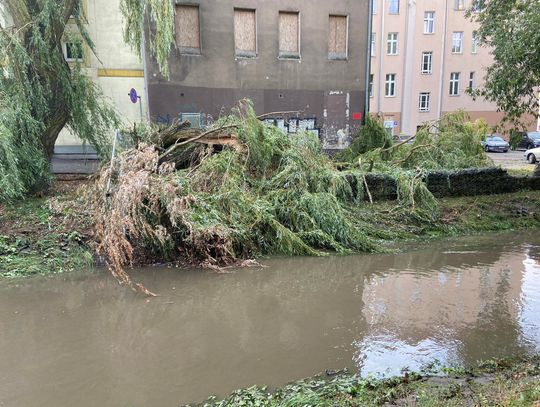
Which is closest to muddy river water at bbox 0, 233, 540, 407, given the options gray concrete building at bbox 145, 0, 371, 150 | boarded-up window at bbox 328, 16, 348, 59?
gray concrete building at bbox 145, 0, 371, 150

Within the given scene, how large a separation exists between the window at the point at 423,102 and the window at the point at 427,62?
1.86m

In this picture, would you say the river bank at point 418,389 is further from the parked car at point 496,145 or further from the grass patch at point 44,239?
the parked car at point 496,145

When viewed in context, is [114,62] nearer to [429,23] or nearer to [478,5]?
[478,5]

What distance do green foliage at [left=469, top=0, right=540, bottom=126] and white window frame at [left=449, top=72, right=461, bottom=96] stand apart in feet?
92.1

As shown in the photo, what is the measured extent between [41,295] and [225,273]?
2.91 meters

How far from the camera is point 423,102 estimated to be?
37562mm

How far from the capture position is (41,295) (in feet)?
22.4

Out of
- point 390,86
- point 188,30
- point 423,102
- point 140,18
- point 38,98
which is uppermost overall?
point 188,30

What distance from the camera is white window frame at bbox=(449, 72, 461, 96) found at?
37.4 m

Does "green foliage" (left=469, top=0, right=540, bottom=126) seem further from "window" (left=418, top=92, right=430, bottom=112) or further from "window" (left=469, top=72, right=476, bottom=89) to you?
"window" (left=469, top=72, right=476, bottom=89)

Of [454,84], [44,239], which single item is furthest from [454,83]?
[44,239]

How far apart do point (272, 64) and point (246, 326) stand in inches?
590

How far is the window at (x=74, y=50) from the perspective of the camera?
1114 cm

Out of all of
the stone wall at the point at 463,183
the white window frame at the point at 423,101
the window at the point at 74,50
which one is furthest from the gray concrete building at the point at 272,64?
the white window frame at the point at 423,101
